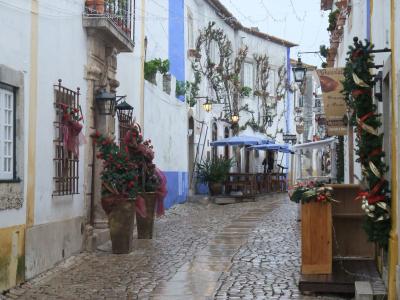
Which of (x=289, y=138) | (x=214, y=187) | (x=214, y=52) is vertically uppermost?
(x=214, y=52)

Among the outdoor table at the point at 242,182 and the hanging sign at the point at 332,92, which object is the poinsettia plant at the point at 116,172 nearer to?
the hanging sign at the point at 332,92

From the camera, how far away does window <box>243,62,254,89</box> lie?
3331 cm

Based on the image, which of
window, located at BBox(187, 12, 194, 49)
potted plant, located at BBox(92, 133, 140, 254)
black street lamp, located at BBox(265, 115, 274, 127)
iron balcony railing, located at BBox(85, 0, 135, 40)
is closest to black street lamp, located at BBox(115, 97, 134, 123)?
iron balcony railing, located at BBox(85, 0, 135, 40)

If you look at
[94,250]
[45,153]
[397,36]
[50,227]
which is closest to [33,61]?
[45,153]

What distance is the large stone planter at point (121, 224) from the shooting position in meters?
10.9

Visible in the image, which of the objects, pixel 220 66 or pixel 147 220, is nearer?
pixel 147 220

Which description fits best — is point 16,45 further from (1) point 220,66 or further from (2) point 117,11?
(1) point 220,66

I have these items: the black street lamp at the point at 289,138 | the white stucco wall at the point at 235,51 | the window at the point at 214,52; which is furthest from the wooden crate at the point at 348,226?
the black street lamp at the point at 289,138

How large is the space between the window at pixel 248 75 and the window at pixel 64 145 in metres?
22.9

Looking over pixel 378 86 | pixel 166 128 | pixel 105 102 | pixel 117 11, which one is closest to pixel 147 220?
pixel 105 102

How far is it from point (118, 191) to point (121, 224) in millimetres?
546

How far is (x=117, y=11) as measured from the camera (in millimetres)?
13055

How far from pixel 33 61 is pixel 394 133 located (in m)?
4.82

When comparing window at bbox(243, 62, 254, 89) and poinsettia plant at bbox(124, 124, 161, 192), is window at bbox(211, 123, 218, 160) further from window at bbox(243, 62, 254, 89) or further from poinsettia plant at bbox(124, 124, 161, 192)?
poinsettia plant at bbox(124, 124, 161, 192)
